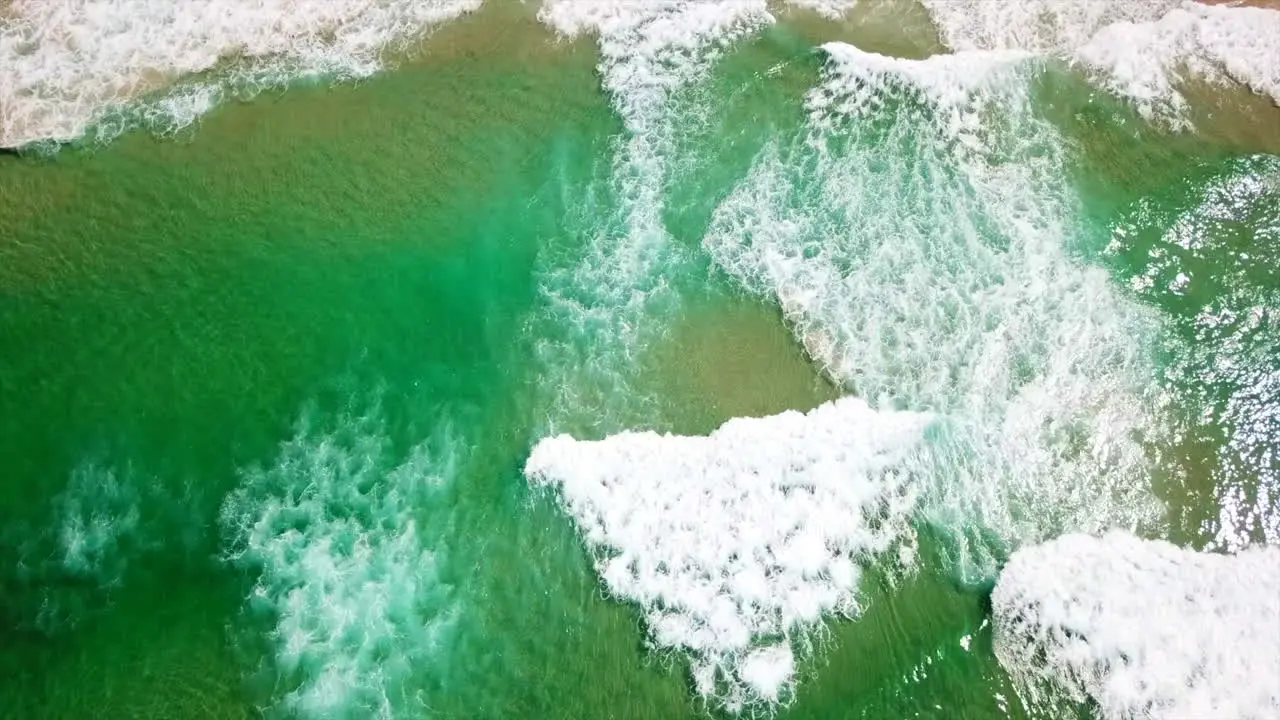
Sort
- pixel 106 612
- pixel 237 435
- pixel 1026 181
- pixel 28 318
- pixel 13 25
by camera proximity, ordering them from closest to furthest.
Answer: pixel 106 612, pixel 237 435, pixel 28 318, pixel 1026 181, pixel 13 25

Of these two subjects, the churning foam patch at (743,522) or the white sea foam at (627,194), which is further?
the white sea foam at (627,194)

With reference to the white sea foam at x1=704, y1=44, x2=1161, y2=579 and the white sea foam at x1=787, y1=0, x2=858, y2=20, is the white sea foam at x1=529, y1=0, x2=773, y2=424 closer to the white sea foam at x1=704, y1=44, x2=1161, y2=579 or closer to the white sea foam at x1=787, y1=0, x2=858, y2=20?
the white sea foam at x1=787, y1=0, x2=858, y2=20

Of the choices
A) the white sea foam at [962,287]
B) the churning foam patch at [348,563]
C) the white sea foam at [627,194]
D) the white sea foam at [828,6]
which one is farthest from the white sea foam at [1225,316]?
the churning foam patch at [348,563]

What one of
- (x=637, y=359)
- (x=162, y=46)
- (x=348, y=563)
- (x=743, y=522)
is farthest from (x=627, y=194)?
(x=162, y=46)

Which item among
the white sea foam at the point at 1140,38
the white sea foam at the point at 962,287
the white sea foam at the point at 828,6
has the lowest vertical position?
the white sea foam at the point at 962,287

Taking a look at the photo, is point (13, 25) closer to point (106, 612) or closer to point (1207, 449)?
point (106, 612)

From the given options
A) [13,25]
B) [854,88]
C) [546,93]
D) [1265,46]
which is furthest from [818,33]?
[13,25]

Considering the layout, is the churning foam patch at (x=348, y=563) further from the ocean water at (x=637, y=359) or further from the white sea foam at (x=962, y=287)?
the white sea foam at (x=962, y=287)
